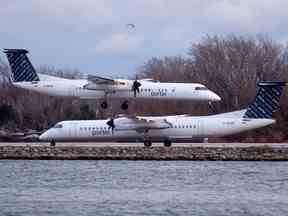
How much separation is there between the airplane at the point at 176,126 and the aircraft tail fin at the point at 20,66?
19.1ft

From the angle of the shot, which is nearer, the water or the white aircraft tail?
the water

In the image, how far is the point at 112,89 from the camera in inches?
3580

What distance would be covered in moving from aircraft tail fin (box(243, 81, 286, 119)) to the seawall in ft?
33.4

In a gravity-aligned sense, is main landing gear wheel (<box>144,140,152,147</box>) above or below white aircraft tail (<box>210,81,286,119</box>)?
below

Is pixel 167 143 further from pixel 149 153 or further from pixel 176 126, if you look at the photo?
pixel 149 153

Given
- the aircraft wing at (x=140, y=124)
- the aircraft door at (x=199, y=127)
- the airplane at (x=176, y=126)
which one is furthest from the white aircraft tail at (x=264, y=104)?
the aircraft wing at (x=140, y=124)

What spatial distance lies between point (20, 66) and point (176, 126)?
546 inches

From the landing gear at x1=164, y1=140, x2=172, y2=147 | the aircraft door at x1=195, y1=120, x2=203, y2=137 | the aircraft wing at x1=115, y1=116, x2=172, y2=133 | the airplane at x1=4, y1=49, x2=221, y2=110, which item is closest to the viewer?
the landing gear at x1=164, y1=140, x2=172, y2=147

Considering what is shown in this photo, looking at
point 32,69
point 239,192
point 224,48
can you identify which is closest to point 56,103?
point 224,48

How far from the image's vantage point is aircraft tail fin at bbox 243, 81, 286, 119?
86.8 meters

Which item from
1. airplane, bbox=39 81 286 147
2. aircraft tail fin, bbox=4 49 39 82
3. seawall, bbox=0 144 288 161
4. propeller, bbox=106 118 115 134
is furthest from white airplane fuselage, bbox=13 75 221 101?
seawall, bbox=0 144 288 161

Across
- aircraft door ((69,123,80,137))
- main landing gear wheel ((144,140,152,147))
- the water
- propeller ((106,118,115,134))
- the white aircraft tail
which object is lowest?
the water

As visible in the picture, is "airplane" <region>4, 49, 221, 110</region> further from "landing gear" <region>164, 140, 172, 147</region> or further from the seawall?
the seawall

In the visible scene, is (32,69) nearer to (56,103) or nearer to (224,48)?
(56,103)
